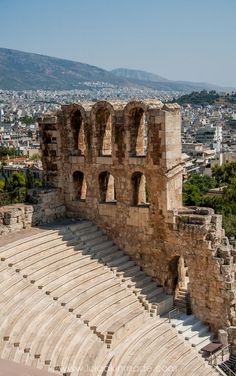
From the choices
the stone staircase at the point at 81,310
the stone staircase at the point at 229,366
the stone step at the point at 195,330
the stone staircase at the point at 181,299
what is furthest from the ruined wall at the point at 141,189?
the stone staircase at the point at 229,366

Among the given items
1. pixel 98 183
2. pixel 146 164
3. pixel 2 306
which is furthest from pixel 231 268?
pixel 2 306

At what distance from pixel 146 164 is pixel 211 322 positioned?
6.14 meters

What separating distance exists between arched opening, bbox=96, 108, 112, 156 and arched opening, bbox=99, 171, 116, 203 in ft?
3.01

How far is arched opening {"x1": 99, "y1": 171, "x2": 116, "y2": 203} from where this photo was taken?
23844mm

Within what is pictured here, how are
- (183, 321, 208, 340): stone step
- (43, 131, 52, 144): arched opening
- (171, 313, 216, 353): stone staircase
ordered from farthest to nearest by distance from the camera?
1. (43, 131, 52, 144): arched opening
2. (183, 321, 208, 340): stone step
3. (171, 313, 216, 353): stone staircase

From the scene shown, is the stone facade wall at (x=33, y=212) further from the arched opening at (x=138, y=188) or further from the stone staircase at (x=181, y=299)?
the stone staircase at (x=181, y=299)

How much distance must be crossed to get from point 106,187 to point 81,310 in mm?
6597

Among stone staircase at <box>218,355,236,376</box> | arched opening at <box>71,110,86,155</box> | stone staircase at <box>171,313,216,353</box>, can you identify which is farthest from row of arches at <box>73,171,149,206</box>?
stone staircase at <box>218,355,236,376</box>

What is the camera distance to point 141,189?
23.3 metres

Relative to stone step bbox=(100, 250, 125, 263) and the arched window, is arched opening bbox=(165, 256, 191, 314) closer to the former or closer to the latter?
stone step bbox=(100, 250, 125, 263)

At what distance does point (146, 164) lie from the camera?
2212 centimetres

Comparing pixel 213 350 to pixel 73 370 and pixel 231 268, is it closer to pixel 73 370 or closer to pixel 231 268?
pixel 231 268

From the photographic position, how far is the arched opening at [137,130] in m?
22.6

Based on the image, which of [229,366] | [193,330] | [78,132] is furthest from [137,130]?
[229,366]
